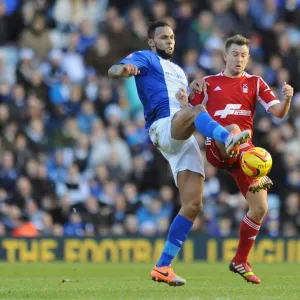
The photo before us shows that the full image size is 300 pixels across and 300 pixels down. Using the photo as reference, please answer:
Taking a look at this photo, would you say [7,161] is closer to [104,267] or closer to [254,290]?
[104,267]

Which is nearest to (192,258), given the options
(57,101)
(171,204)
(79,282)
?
(171,204)

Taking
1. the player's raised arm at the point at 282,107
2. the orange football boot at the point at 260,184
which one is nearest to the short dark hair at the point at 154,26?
the player's raised arm at the point at 282,107

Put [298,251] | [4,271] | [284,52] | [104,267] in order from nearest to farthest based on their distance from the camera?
[4,271] < [104,267] < [298,251] < [284,52]

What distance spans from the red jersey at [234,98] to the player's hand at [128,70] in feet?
3.82

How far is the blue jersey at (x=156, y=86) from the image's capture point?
10289 millimetres

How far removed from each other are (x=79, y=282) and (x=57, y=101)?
7.75 m

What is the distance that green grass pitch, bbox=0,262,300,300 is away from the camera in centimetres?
922

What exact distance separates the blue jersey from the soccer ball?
1.05m

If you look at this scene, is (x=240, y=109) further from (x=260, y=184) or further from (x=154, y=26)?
(x=154, y=26)

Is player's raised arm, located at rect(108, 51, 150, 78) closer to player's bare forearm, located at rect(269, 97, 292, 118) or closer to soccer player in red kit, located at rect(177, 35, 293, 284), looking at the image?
soccer player in red kit, located at rect(177, 35, 293, 284)

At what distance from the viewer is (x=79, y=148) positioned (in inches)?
714

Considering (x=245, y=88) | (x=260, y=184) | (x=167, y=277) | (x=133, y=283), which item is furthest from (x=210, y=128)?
(x=133, y=283)

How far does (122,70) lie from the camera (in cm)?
955

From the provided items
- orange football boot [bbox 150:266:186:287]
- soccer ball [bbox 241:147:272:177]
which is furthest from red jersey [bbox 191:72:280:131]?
orange football boot [bbox 150:266:186:287]
